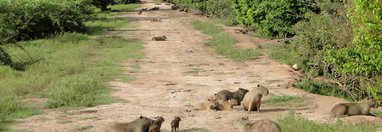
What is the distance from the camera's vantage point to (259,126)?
8.06 m

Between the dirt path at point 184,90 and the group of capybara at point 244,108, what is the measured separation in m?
0.25

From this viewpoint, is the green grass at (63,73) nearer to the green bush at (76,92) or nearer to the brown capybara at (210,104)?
the green bush at (76,92)

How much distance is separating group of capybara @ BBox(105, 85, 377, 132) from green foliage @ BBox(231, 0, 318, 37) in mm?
10779

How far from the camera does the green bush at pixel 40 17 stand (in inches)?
1009

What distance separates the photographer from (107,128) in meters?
9.05

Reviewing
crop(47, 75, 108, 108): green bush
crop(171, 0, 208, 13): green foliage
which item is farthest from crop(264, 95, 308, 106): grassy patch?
crop(171, 0, 208, 13): green foliage

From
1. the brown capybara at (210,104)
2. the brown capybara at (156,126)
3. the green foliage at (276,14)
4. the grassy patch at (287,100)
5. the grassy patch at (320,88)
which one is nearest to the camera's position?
the brown capybara at (156,126)

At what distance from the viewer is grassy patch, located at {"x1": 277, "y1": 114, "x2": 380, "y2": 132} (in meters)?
9.01

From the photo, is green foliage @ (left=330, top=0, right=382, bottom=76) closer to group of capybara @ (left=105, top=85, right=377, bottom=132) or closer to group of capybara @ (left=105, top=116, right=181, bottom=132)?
group of capybara @ (left=105, top=85, right=377, bottom=132)

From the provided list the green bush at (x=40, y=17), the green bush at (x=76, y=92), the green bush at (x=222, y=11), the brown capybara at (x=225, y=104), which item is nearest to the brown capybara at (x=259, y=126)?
the brown capybara at (x=225, y=104)

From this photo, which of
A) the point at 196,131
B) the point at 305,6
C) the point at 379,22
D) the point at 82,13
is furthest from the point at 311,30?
the point at 82,13

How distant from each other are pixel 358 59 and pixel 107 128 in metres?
5.34

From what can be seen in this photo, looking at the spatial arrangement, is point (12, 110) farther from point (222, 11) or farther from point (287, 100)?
point (222, 11)

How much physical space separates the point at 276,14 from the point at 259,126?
52.4ft
